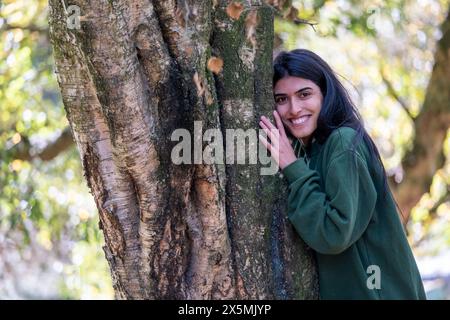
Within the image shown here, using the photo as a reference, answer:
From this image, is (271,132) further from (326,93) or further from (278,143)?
(326,93)

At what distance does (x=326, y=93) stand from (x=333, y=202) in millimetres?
639

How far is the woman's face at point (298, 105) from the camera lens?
9.62ft

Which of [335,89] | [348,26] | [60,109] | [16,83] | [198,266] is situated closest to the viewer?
[198,266]

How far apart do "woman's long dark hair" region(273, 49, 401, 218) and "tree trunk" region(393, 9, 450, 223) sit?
2.85 metres

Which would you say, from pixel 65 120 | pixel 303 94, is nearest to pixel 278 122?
pixel 303 94

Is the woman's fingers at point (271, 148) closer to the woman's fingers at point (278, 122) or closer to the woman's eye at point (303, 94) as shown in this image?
the woman's fingers at point (278, 122)

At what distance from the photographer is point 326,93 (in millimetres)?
3061

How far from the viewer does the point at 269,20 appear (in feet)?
9.02

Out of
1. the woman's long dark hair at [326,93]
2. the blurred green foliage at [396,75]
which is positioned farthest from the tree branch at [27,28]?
the woman's long dark hair at [326,93]

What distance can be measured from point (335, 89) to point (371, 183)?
20.9 inches

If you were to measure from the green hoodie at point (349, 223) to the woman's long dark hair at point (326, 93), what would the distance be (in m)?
0.08
